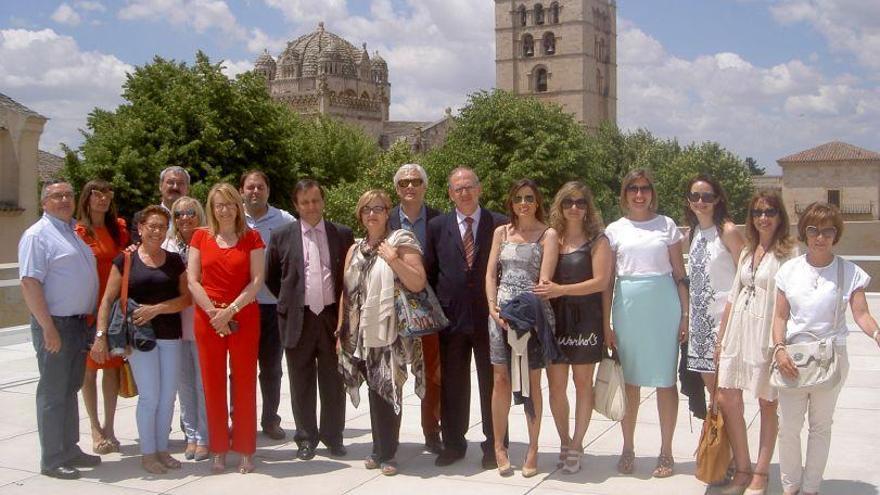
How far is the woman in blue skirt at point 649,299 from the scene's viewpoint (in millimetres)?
5871

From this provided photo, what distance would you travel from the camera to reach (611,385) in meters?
5.99

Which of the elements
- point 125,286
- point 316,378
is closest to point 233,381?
point 316,378

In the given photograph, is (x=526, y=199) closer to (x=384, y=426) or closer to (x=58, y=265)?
(x=384, y=426)

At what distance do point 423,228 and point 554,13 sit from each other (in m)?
91.6

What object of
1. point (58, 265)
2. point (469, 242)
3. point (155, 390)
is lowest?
point (155, 390)

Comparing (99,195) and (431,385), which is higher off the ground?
(99,195)

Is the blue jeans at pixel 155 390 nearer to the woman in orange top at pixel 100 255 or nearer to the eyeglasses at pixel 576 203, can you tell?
the woman in orange top at pixel 100 255

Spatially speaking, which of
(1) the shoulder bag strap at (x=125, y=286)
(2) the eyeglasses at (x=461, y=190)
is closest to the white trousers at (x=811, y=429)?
(2) the eyeglasses at (x=461, y=190)

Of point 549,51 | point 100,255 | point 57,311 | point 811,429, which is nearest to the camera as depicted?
point 811,429

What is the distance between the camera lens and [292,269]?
6.54 meters

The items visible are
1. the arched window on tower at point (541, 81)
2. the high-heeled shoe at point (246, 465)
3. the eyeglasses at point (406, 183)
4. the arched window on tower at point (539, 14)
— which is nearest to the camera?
the high-heeled shoe at point (246, 465)

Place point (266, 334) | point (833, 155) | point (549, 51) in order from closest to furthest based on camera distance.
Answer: point (266, 334) < point (833, 155) < point (549, 51)

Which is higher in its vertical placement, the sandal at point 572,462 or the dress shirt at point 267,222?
the dress shirt at point 267,222

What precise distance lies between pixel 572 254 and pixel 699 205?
2.81 ft
